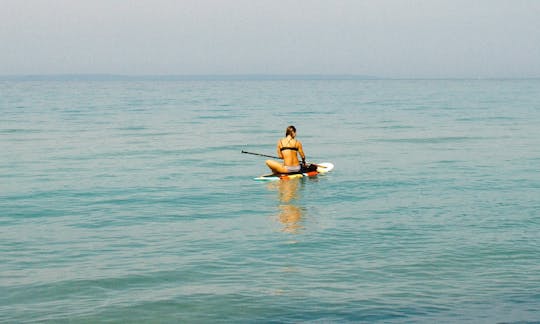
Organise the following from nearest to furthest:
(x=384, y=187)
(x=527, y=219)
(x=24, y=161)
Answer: (x=527, y=219), (x=384, y=187), (x=24, y=161)

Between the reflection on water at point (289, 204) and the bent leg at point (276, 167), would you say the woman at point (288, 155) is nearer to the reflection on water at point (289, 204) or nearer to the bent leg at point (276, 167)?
the bent leg at point (276, 167)

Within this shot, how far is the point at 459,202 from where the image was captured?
2058 cm

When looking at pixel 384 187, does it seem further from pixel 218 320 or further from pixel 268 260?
pixel 218 320

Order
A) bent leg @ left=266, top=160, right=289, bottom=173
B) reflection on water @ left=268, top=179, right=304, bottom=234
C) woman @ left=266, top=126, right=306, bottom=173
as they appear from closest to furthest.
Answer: reflection on water @ left=268, top=179, right=304, bottom=234
woman @ left=266, top=126, right=306, bottom=173
bent leg @ left=266, top=160, right=289, bottom=173

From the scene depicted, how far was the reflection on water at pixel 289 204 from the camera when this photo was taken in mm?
17938

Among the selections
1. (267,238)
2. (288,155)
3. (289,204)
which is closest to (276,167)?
(288,155)

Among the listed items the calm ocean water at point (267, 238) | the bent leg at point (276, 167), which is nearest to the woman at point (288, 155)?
the bent leg at point (276, 167)

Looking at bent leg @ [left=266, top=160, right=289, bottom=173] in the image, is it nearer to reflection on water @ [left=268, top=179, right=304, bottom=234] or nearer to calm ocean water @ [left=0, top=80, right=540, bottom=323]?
reflection on water @ [left=268, top=179, right=304, bottom=234]

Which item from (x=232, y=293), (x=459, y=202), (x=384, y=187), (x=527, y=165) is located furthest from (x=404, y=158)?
(x=232, y=293)

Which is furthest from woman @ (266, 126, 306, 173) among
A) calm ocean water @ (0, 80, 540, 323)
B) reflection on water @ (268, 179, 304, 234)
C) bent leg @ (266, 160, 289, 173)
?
calm ocean water @ (0, 80, 540, 323)

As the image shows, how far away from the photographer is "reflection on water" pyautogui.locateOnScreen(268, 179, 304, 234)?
58.9 feet

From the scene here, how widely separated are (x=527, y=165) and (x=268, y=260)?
17794 mm

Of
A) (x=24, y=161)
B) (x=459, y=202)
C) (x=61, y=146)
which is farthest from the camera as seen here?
(x=61, y=146)

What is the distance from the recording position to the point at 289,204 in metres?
21.1
